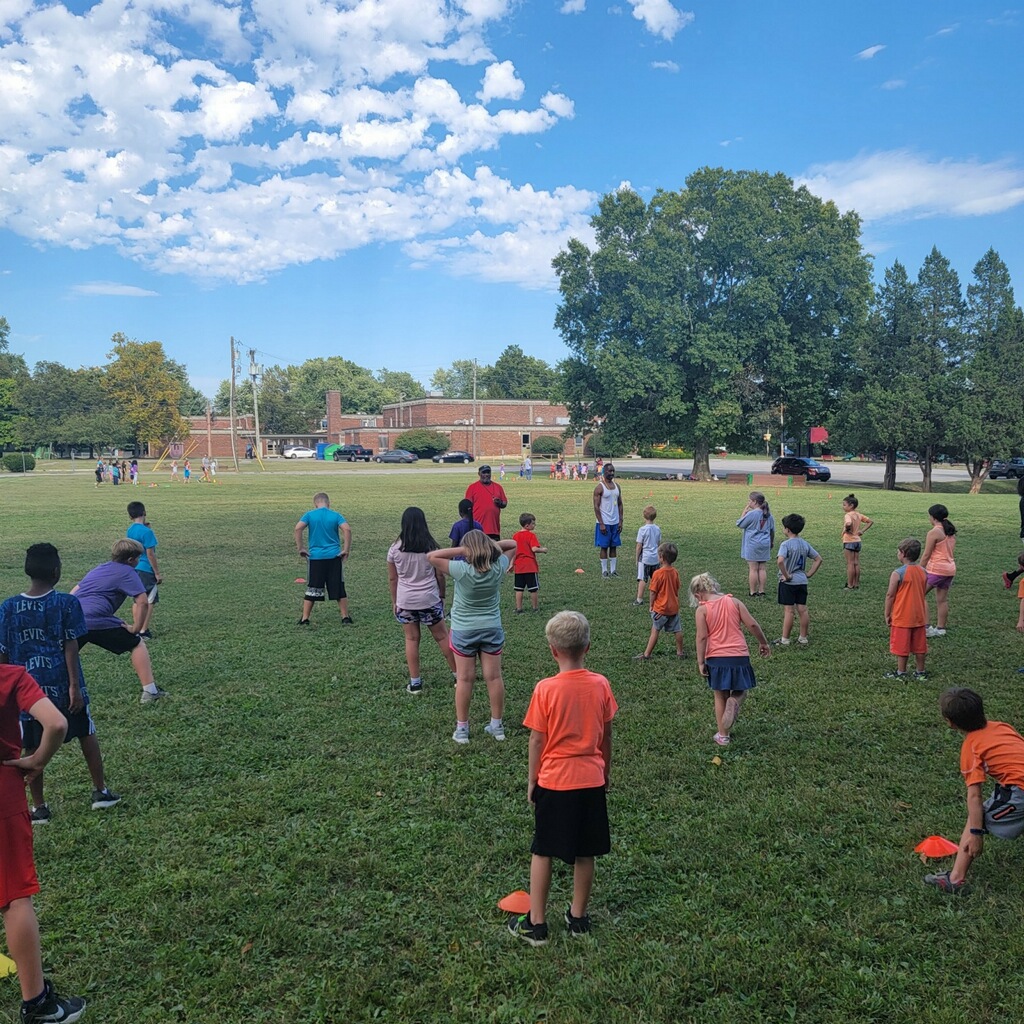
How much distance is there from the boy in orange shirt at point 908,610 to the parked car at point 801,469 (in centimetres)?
4260

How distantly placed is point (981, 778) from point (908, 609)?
4006 mm

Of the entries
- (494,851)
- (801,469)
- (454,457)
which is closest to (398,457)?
(454,457)

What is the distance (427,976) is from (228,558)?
49.1 ft

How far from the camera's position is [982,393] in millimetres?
40344

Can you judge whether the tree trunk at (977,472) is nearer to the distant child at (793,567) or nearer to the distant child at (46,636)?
the distant child at (793,567)

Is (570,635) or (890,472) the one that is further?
(890,472)

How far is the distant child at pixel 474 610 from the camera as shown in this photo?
6102 millimetres

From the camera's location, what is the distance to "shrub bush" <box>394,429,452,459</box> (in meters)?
86.7

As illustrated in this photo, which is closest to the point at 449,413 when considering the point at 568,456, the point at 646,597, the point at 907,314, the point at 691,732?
the point at 568,456

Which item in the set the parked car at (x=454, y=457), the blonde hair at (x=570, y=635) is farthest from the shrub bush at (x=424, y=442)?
the blonde hair at (x=570, y=635)

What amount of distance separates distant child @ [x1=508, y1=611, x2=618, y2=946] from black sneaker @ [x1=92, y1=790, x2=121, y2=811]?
332 cm

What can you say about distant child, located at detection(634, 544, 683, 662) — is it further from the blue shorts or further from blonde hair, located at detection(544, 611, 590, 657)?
blonde hair, located at detection(544, 611, 590, 657)

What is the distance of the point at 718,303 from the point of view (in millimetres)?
47250

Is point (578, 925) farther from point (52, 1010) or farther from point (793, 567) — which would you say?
point (793, 567)
